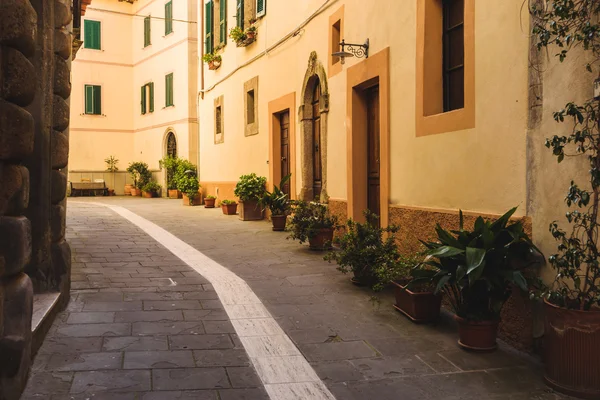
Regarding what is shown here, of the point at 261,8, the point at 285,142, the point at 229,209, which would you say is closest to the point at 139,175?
the point at 229,209

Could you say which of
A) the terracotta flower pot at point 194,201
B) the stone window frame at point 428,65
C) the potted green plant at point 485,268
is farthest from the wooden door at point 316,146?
the terracotta flower pot at point 194,201

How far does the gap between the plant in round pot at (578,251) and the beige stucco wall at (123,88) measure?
1975 centimetres

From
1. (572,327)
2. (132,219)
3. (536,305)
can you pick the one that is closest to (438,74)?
(536,305)

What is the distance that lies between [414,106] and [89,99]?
21857mm

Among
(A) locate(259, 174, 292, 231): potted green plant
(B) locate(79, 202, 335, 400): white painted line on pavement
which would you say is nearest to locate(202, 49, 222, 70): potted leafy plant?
(A) locate(259, 174, 292, 231): potted green plant

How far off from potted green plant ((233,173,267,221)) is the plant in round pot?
29.0 ft

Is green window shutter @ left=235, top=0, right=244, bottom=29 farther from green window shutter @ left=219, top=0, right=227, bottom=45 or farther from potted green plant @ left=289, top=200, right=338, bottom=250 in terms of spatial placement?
potted green plant @ left=289, top=200, right=338, bottom=250

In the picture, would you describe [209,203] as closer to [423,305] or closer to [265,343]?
[423,305]

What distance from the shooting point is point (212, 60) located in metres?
15.7

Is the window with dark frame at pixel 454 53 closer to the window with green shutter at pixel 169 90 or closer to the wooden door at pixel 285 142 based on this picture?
the wooden door at pixel 285 142

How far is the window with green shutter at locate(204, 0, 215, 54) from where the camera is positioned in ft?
52.2

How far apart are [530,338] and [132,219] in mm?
10108

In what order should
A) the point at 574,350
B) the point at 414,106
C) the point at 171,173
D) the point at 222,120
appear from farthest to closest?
the point at 171,173
the point at 222,120
the point at 414,106
the point at 574,350

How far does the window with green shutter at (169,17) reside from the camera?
72.4 feet
